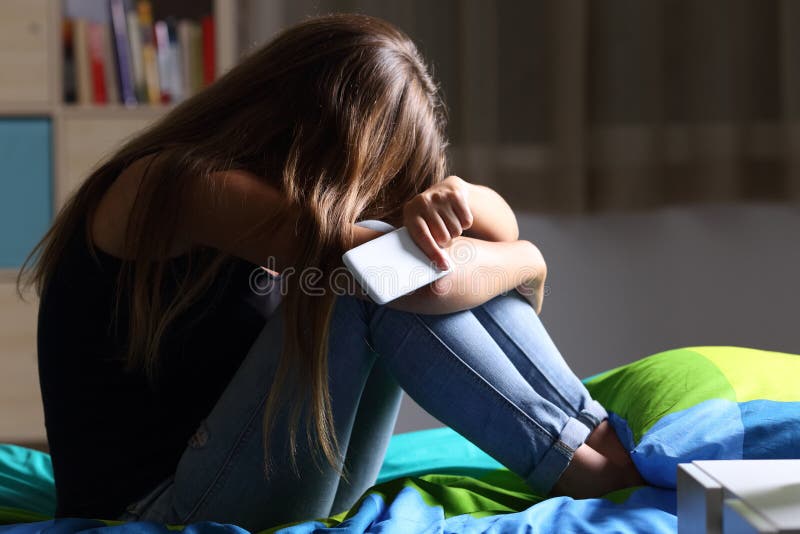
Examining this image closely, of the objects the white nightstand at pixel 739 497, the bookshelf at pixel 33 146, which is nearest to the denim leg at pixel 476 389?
the white nightstand at pixel 739 497

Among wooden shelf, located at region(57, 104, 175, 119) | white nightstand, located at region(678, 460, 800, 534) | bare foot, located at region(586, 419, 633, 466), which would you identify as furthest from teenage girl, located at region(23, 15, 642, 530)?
wooden shelf, located at region(57, 104, 175, 119)

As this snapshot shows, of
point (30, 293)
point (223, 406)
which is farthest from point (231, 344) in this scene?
point (30, 293)

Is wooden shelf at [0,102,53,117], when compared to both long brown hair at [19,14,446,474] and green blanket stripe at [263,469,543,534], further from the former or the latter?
green blanket stripe at [263,469,543,534]

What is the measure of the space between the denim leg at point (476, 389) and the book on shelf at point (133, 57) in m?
1.24

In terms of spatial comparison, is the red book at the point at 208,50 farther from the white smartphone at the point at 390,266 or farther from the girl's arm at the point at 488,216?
the white smartphone at the point at 390,266

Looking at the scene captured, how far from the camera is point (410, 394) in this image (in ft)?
3.01

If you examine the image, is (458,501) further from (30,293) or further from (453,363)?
(30,293)

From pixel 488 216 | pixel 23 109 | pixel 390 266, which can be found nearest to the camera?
pixel 390 266

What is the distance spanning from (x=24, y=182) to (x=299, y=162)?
3.95ft

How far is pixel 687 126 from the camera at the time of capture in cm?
210

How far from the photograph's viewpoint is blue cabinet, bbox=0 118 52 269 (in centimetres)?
191

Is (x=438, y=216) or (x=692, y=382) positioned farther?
(x=692, y=382)

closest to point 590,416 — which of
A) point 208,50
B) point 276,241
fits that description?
point 276,241

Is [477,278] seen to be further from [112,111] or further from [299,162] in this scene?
[112,111]
